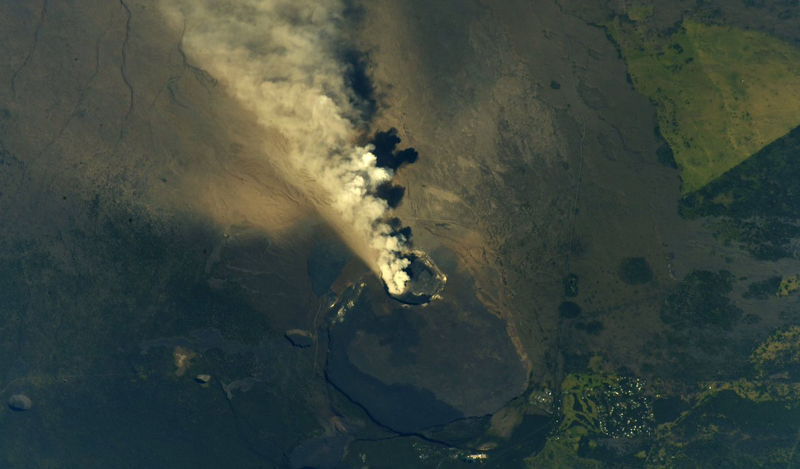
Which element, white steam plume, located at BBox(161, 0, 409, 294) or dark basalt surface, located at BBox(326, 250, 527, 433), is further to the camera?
dark basalt surface, located at BBox(326, 250, 527, 433)

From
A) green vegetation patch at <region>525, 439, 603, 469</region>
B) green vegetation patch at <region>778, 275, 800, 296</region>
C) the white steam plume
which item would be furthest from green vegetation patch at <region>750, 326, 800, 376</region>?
the white steam plume

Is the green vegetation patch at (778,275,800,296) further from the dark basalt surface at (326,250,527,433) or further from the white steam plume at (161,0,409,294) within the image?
the white steam plume at (161,0,409,294)

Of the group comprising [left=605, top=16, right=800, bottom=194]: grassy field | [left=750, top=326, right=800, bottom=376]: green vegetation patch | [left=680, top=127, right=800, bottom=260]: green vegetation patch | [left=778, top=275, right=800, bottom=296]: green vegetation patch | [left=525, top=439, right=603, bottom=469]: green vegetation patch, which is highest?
[left=605, top=16, right=800, bottom=194]: grassy field

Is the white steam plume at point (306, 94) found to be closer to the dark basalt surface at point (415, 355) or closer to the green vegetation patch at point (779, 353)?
the dark basalt surface at point (415, 355)

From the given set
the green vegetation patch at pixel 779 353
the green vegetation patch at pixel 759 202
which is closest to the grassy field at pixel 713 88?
the green vegetation patch at pixel 759 202

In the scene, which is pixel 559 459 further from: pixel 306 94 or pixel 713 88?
pixel 306 94

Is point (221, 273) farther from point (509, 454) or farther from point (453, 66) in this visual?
point (509, 454)
